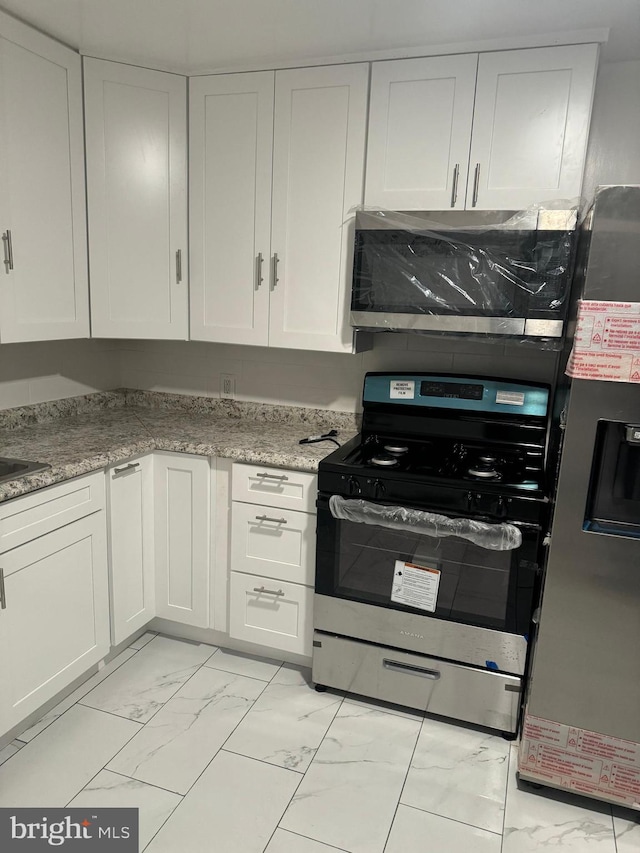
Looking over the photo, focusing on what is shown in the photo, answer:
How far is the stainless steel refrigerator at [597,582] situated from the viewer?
5.01 feet

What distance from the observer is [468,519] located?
6.25 ft

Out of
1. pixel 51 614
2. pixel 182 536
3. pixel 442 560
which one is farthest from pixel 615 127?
pixel 51 614

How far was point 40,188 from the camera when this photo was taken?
2154 millimetres

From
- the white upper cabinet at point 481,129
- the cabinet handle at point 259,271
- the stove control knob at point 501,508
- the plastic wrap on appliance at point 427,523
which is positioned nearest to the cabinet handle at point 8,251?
the cabinet handle at point 259,271

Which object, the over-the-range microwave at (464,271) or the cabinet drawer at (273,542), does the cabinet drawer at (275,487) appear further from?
the over-the-range microwave at (464,271)

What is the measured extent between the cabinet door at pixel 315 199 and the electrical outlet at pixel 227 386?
0.48 m

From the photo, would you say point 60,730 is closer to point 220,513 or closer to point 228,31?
point 220,513

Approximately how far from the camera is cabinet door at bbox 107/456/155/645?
7.29ft

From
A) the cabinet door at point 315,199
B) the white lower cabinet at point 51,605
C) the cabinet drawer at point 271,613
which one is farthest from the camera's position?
the cabinet drawer at point 271,613

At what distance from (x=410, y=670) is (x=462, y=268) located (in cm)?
140

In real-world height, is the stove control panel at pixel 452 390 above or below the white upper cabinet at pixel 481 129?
below

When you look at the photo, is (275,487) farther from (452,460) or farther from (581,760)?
(581,760)

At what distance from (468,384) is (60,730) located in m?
1.88

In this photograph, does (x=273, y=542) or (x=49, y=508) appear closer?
(x=49, y=508)
